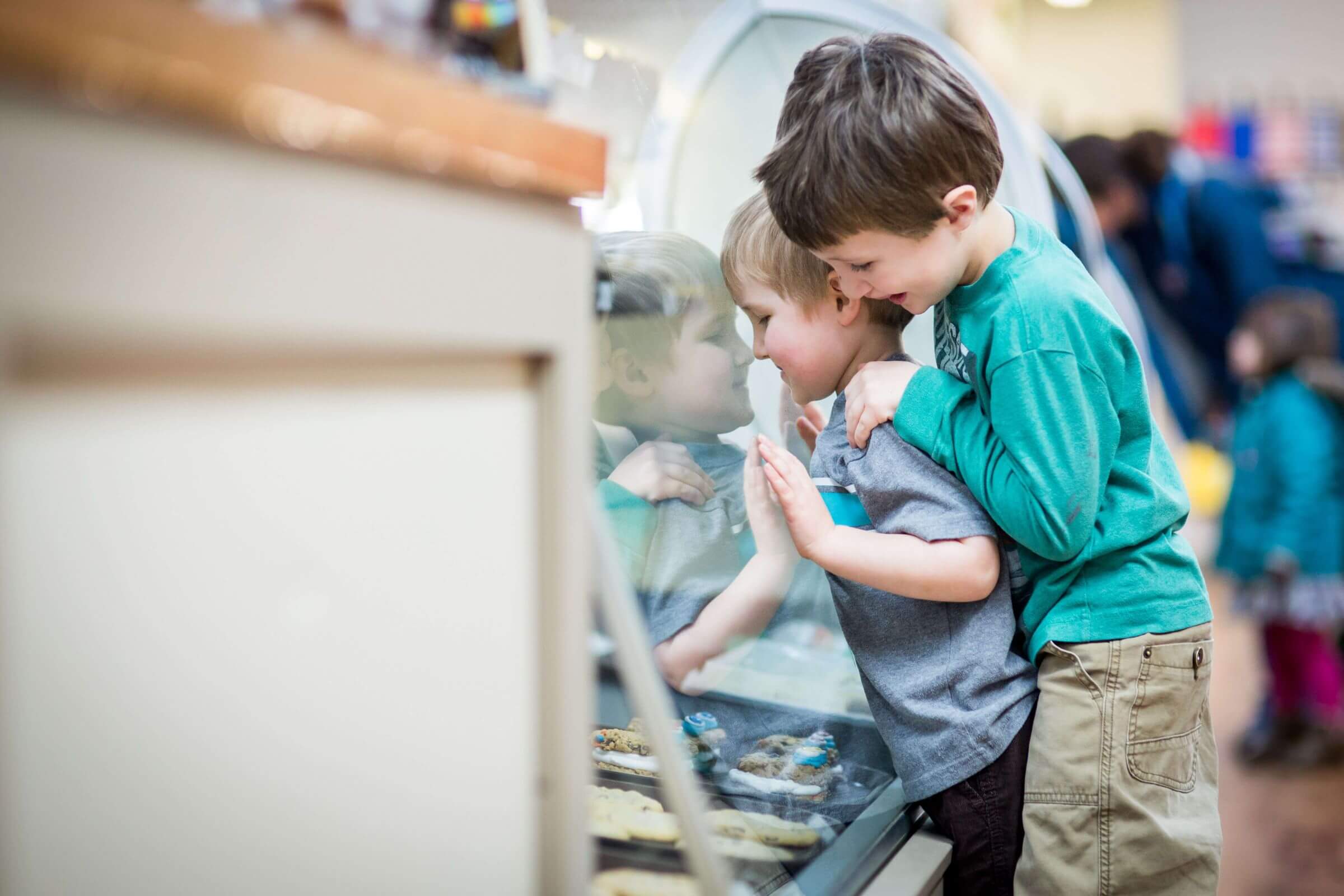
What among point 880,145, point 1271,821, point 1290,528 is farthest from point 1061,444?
point 1290,528

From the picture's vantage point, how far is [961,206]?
2.63ft

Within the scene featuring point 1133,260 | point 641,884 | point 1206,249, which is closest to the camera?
point 641,884

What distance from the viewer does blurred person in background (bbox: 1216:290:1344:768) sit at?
110 inches

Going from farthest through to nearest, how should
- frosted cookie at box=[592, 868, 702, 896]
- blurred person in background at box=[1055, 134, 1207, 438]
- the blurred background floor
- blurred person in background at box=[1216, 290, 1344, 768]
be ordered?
blurred person in background at box=[1216, 290, 1344, 768]
blurred person in background at box=[1055, 134, 1207, 438]
the blurred background floor
frosted cookie at box=[592, 868, 702, 896]

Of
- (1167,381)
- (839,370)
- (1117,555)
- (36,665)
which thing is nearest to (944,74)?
(839,370)

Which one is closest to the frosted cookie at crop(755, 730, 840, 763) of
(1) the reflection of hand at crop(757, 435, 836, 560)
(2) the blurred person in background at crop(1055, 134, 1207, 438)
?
(1) the reflection of hand at crop(757, 435, 836, 560)

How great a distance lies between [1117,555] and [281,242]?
0.72 meters

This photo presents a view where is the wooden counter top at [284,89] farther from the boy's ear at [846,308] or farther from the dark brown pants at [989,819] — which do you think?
the dark brown pants at [989,819]

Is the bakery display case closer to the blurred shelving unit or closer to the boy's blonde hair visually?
the blurred shelving unit

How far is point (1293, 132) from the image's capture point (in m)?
5.46

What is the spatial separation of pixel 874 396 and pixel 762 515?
0.16 metres

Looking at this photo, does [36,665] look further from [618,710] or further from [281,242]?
[618,710]

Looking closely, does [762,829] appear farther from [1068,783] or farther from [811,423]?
[811,423]

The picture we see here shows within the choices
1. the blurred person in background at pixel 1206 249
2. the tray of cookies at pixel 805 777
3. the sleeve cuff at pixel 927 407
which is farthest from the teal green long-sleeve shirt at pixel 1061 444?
the blurred person in background at pixel 1206 249
